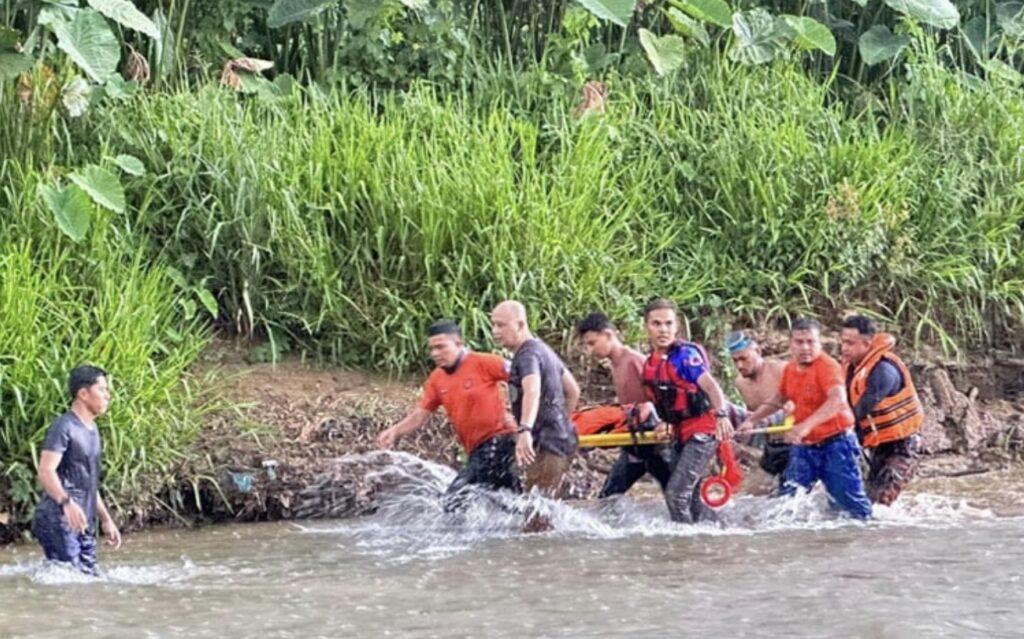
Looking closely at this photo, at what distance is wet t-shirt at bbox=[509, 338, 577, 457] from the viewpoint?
981 cm

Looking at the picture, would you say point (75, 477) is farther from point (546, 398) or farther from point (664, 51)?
point (664, 51)

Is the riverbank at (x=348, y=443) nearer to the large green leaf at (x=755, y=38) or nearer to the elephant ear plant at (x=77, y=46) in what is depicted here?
the elephant ear plant at (x=77, y=46)

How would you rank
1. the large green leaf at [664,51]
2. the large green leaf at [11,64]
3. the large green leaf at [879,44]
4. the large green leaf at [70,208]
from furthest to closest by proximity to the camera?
the large green leaf at [879,44], the large green leaf at [664,51], the large green leaf at [11,64], the large green leaf at [70,208]

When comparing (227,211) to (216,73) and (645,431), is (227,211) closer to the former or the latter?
(216,73)

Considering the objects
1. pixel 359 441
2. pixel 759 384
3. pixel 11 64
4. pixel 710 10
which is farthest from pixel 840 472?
pixel 11 64

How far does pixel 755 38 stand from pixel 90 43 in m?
4.88

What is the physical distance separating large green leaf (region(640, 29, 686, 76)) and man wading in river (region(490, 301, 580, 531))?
377cm

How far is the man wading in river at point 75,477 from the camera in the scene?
841 cm

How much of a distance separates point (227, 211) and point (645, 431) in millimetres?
3208

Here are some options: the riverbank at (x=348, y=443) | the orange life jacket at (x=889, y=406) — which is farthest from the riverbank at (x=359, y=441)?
the orange life jacket at (x=889, y=406)

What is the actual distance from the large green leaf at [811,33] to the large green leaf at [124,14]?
15.3 feet

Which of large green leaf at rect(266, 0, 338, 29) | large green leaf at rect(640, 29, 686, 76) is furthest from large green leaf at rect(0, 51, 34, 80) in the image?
large green leaf at rect(640, 29, 686, 76)

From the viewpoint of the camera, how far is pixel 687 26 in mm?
13523

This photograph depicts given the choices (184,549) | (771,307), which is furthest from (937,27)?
(184,549)
